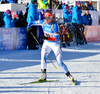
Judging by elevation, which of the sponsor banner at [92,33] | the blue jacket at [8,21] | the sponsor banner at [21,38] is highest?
the blue jacket at [8,21]

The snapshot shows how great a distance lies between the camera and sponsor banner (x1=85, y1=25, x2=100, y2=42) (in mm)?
17853

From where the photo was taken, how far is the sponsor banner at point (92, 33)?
17.9m

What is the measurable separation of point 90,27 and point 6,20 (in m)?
6.71

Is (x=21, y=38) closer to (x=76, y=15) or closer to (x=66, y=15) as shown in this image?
(x=76, y=15)

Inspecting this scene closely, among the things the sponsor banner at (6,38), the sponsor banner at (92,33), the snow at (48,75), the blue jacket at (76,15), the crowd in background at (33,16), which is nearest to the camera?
the snow at (48,75)

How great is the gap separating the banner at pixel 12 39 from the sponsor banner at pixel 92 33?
18.5ft

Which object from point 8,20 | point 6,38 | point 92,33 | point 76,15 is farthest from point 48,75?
point 92,33

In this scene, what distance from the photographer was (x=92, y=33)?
18.5 m

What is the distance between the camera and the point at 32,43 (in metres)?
13.4

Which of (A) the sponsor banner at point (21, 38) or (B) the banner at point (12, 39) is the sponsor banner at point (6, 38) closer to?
(B) the banner at point (12, 39)

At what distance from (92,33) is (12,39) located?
7.27m

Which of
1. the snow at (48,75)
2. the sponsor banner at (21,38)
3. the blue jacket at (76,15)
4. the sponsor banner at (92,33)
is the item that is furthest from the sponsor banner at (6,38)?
the sponsor banner at (92,33)

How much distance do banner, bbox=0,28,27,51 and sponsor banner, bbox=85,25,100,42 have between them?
5631mm

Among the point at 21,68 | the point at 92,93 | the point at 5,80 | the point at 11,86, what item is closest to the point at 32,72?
the point at 21,68
